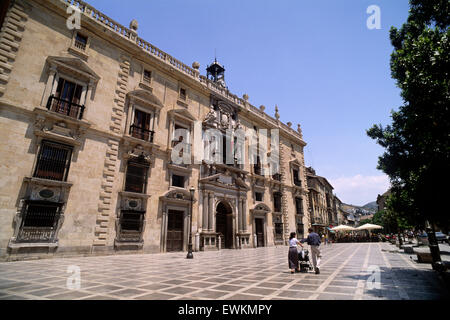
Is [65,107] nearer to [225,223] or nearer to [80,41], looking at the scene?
[80,41]

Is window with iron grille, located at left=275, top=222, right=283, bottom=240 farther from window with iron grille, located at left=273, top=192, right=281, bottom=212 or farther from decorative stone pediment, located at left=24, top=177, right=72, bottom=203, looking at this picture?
decorative stone pediment, located at left=24, top=177, right=72, bottom=203

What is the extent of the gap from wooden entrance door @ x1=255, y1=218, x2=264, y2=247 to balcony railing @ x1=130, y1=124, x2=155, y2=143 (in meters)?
13.5

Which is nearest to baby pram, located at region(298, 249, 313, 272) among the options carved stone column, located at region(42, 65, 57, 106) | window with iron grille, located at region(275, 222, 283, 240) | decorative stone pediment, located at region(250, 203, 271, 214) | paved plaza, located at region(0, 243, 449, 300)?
paved plaza, located at region(0, 243, 449, 300)

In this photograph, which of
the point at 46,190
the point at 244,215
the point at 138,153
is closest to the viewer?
the point at 46,190

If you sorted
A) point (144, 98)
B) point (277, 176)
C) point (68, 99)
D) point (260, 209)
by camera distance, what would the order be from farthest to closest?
point (277, 176) < point (260, 209) < point (144, 98) < point (68, 99)

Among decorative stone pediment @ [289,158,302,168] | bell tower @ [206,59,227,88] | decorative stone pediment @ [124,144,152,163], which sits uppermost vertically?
bell tower @ [206,59,227,88]

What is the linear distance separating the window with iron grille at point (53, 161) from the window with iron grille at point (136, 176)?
3270 mm

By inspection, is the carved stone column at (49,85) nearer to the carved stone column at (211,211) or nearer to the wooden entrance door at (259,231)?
the carved stone column at (211,211)

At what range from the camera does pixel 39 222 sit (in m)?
10.5

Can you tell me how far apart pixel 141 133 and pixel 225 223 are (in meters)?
10.8

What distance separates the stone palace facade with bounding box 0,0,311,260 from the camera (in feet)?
34.8

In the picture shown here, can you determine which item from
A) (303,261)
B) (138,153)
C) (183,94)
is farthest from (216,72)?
(303,261)
